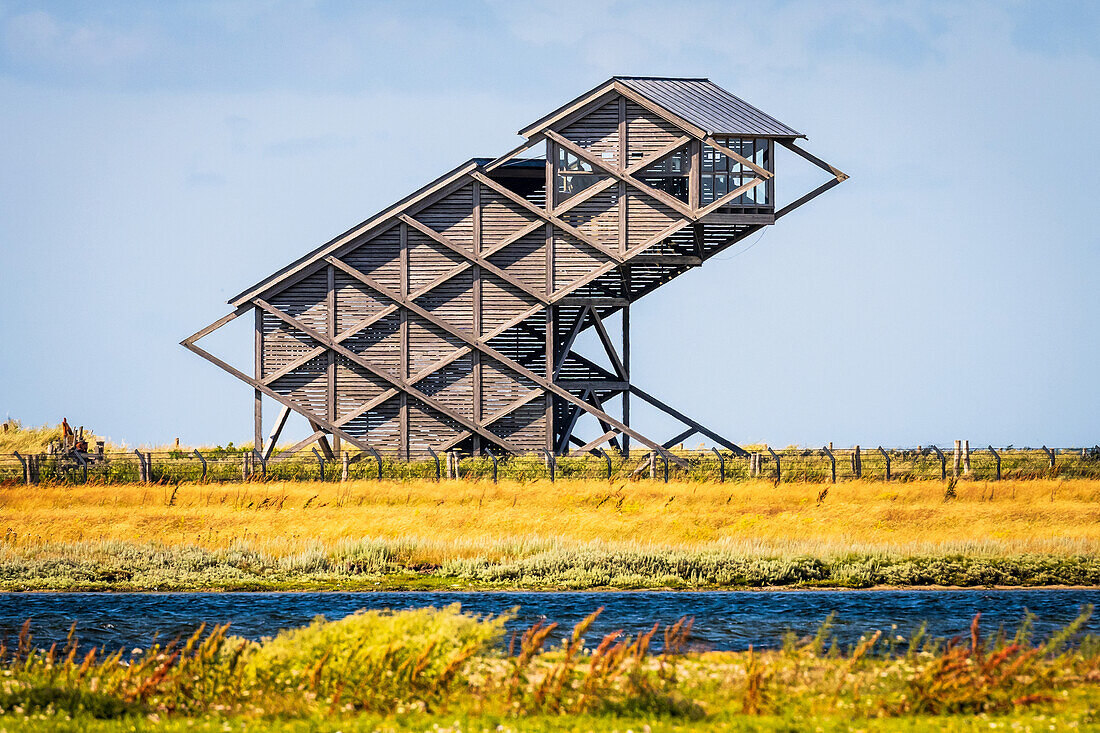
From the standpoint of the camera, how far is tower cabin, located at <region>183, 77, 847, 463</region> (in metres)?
46.4

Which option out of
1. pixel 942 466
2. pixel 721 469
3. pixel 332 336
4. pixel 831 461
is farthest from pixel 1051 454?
pixel 332 336

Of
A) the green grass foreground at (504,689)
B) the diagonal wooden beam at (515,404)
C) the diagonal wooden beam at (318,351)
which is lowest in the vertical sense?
the green grass foreground at (504,689)

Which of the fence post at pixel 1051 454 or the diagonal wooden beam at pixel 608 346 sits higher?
the diagonal wooden beam at pixel 608 346

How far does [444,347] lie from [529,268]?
4.34 m

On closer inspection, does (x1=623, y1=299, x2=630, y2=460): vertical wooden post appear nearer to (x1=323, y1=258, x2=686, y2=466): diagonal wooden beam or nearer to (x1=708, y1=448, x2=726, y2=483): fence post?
(x1=323, y1=258, x2=686, y2=466): diagonal wooden beam

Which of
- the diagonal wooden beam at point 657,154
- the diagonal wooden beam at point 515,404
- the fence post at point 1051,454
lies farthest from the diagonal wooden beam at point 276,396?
the fence post at point 1051,454

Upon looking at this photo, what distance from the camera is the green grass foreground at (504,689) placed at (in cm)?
1490

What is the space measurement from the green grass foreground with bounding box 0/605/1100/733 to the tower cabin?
29.4 m

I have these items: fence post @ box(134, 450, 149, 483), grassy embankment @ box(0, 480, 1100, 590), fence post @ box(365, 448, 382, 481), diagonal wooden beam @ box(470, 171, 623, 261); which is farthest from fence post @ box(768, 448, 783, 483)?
fence post @ box(134, 450, 149, 483)

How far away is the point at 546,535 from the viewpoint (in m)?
36.2

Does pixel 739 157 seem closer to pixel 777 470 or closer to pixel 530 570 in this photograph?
pixel 777 470

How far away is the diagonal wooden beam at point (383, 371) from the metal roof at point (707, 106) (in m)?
11.5

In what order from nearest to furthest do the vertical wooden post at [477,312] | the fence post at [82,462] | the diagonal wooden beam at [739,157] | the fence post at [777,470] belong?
the fence post at [777,470], the diagonal wooden beam at [739,157], the fence post at [82,462], the vertical wooden post at [477,312]

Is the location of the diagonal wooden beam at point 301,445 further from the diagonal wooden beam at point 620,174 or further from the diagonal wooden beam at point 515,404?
the diagonal wooden beam at point 620,174
